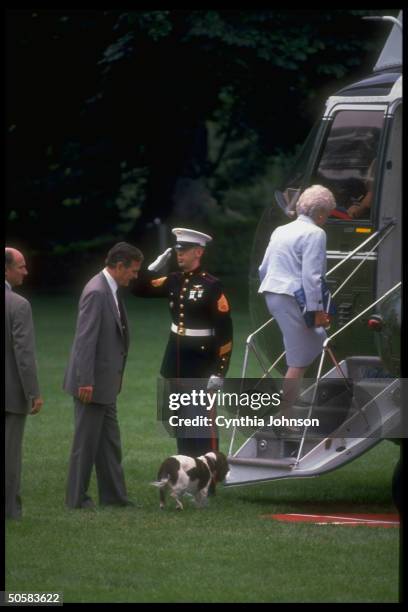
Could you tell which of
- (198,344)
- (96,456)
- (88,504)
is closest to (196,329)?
(198,344)

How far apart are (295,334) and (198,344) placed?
3.06 ft

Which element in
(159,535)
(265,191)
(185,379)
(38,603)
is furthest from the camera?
(265,191)

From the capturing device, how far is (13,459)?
9859 millimetres

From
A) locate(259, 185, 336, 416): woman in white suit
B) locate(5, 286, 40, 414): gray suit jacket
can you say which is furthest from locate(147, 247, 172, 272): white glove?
locate(5, 286, 40, 414): gray suit jacket

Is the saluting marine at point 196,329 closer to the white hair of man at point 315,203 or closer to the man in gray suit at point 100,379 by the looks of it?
the man in gray suit at point 100,379

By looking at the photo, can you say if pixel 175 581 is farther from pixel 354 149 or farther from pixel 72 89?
pixel 72 89

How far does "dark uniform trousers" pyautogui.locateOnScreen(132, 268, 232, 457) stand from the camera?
11172 millimetres

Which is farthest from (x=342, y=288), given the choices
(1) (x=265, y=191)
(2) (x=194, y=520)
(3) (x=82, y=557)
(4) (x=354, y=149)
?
(1) (x=265, y=191)

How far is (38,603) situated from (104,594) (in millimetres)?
536

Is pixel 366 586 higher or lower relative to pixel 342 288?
lower

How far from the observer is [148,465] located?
12.8 metres

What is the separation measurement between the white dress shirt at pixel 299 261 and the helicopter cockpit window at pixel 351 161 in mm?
896

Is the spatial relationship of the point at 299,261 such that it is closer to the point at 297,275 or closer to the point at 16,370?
the point at 297,275

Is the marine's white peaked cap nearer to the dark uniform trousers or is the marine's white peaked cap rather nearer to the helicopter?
the dark uniform trousers
